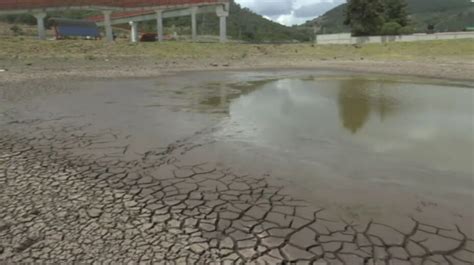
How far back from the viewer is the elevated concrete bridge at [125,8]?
39.7 m

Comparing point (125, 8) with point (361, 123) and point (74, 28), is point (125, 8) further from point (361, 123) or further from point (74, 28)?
point (361, 123)

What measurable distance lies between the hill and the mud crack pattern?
5136cm

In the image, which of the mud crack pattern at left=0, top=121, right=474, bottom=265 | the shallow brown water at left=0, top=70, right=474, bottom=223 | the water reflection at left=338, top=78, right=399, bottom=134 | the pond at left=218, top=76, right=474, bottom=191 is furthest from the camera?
the water reflection at left=338, top=78, right=399, bottom=134

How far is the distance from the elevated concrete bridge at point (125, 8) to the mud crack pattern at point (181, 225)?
3991 centimetres

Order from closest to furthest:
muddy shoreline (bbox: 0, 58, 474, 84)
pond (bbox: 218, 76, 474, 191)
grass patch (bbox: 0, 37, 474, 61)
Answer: pond (bbox: 218, 76, 474, 191), muddy shoreline (bbox: 0, 58, 474, 84), grass patch (bbox: 0, 37, 474, 61)

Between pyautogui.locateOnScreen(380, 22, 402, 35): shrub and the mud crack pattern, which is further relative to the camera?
pyautogui.locateOnScreen(380, 22, 402, 35): shrub

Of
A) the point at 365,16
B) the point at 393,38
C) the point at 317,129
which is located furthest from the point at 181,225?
the point at 365,16

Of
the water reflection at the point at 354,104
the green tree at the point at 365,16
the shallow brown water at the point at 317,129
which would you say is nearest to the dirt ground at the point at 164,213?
the shallow brown water at the point at 317,129

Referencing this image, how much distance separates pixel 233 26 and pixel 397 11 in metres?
62.4

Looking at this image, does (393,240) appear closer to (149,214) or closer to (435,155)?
(149,214)

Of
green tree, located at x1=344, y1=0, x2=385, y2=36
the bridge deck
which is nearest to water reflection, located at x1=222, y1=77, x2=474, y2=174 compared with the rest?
the bridge deck

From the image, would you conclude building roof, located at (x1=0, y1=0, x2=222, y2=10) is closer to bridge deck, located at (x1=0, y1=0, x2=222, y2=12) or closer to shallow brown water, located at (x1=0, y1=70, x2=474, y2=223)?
bridge deck, located at (x1=0, y1=0, x2=222, y2=12)

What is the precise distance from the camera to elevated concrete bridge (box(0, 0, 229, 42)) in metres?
39.7

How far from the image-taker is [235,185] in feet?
18.4
